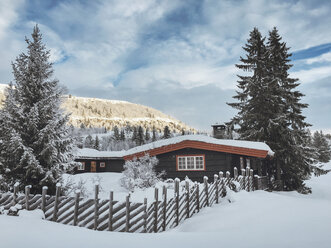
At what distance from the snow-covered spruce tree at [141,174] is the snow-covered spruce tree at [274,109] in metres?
10.4

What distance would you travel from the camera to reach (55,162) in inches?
470

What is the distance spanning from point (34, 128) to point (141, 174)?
27.0 ft

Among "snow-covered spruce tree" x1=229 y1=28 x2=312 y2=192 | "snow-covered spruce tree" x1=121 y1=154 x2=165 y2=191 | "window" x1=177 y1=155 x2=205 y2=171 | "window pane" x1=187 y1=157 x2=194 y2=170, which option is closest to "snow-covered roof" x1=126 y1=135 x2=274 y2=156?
"snow-covered spruce tree" x1=121 y1=154 x2=165 y2=191

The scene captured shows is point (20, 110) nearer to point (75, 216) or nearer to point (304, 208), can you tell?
point (75, 216)

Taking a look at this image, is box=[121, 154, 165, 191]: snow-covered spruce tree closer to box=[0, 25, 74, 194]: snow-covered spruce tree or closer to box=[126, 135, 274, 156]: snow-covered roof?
box=[126, 135, 274, 156]: snow-covered roof

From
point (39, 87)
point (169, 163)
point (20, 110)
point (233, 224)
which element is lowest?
point (233, 224)

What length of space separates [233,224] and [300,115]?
2036 centimetres

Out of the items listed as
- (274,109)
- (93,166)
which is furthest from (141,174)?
(93,166)

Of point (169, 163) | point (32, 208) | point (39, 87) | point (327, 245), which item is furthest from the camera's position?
point (169, 163)

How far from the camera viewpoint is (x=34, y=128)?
465 inches

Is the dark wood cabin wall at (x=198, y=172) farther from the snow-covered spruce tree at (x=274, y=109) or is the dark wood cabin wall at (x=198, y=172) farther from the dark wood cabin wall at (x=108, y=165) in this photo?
the dark wood cabin wall at (x=108, y=165)

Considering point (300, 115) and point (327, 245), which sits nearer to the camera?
point (327, 245)

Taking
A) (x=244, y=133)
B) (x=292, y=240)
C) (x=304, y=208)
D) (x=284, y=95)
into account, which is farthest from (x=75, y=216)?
(x=284, y=95)

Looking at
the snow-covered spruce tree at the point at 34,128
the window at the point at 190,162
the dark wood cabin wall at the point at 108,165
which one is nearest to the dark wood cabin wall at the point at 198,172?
the window at the point at 190,162
